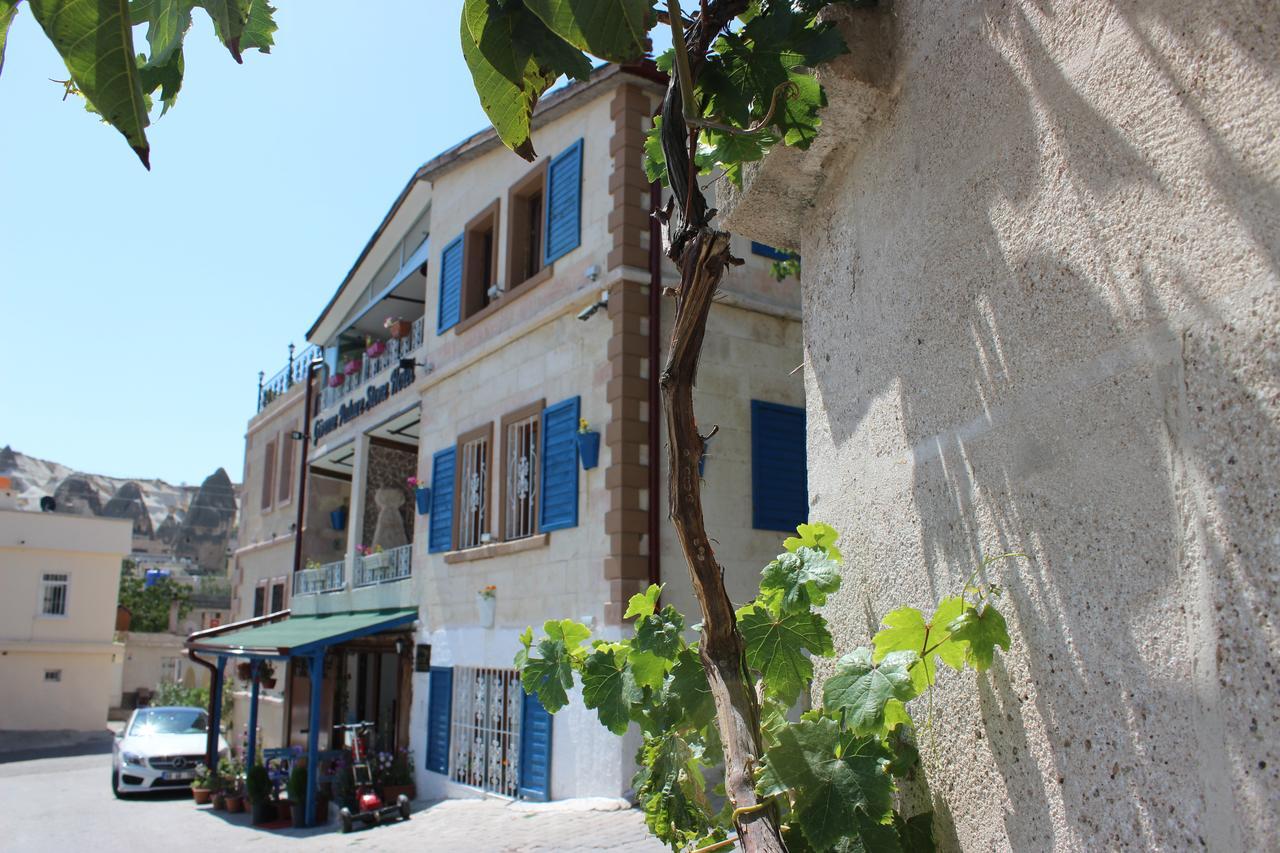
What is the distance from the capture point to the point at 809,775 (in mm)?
1842

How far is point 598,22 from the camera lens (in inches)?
59.7

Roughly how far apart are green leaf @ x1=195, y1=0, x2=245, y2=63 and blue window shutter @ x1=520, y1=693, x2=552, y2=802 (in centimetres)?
934

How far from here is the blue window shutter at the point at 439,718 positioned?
40.5ft

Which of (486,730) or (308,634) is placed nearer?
(486,730)

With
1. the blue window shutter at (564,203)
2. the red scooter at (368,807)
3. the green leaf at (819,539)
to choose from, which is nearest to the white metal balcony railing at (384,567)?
the red scooter at (368,807)

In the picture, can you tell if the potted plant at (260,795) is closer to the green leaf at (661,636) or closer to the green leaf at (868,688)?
the green leaf at (661,636)

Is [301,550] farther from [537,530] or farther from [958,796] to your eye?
[958,796]

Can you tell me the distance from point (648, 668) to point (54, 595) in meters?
33.3

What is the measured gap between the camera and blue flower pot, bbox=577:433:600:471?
10.3m

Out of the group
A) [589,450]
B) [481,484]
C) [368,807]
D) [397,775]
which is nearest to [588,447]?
[589,450]

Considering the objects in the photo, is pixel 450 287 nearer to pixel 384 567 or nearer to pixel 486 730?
pixel 384 567

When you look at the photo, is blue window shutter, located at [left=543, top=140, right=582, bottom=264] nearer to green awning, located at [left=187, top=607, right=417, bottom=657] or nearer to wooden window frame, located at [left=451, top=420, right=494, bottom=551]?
wooden window frame, located at [left=451, top=420, right=494, bottom=551]

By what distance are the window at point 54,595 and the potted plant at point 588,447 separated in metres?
26.2

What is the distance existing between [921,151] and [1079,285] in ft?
1.94
